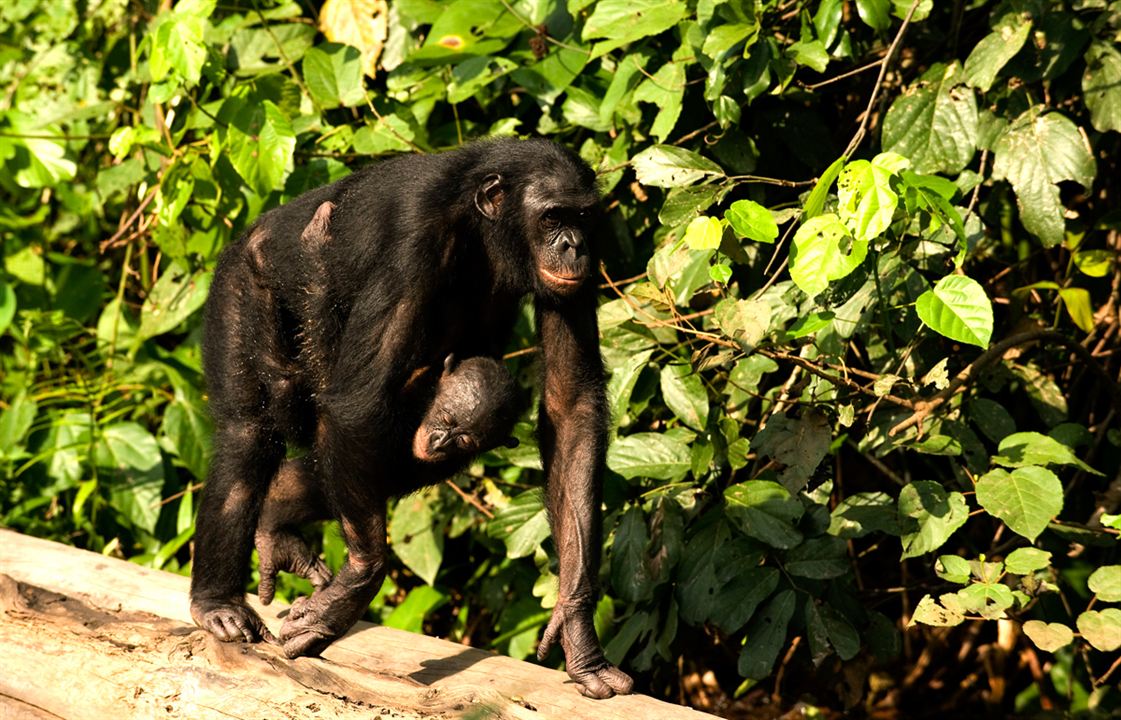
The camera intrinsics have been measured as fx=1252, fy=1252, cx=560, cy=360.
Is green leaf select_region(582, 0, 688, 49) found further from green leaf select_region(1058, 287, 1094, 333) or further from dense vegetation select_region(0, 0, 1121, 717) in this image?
green leaf select_region(1058, 287, 1094, 333)

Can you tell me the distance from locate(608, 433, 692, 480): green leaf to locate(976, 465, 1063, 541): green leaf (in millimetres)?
1385

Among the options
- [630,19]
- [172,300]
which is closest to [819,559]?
[630,19]

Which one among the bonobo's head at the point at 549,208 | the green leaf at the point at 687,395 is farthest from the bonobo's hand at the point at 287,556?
the green leaf at the point at 687,395

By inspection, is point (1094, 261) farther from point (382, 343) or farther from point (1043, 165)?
point (382, 343)

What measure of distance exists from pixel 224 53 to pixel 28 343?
273 cm

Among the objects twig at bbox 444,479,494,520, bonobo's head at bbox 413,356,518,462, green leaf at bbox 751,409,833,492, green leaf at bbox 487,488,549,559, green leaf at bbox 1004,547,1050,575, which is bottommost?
twig at bbox 444,479,494,520

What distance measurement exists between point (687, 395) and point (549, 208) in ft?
3.89

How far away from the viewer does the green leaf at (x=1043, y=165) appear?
5473 millimetres

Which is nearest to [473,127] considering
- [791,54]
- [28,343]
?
[791,54]

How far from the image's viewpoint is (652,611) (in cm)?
595

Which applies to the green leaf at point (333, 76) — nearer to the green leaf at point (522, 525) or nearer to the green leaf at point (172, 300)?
the green leaf at point (172, 300)

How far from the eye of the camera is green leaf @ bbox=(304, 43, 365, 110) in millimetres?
7008

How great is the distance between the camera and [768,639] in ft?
18.1

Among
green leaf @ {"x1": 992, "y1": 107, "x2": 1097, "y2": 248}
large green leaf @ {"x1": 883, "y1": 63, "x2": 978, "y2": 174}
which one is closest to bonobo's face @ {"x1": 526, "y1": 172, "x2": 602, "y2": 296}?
large green leaf @ {"x1": 883, "y1": 63, "x2": 978, "y2": 174}
